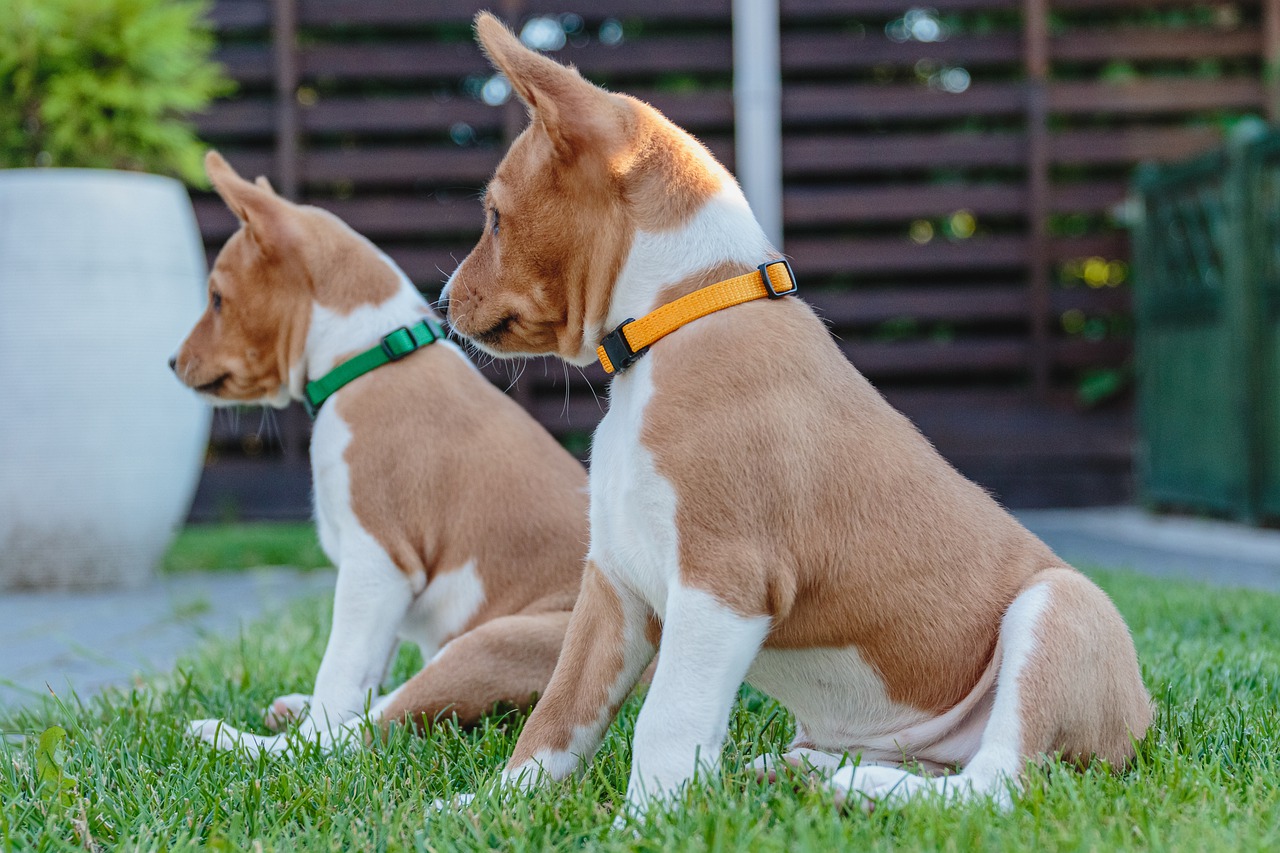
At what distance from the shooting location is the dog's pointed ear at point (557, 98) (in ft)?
6.50

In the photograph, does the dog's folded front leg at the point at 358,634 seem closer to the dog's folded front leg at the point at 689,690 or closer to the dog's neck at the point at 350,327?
the dog's neck at the point at 350,327

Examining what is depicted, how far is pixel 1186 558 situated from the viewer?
5719 mm

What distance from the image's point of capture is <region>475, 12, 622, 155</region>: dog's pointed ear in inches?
78.0

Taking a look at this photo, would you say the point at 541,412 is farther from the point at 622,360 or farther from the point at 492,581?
the point at 622,360

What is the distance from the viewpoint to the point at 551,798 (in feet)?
6.34

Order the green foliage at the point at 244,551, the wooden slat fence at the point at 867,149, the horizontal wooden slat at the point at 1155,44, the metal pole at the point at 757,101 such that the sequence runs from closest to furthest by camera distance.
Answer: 1. the green foliage at the point at 244,551
2. the metal pole at the point at 757,101
3. the wooden slat fence at the point at 867,149
4. the horizontal wooden slat at the point at 1155,44

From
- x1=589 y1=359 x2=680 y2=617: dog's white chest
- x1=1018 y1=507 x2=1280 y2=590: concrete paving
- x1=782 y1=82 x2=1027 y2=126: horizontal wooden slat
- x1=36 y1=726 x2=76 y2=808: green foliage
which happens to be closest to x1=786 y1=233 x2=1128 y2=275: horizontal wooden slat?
x1=782 y1=82 x2=1027 y2=126: horizontal wooden slat

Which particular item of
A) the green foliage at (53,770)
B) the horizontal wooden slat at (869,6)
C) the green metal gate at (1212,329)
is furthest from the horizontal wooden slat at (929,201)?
the green foliage at (53,770)

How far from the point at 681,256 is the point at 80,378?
12.0 feet

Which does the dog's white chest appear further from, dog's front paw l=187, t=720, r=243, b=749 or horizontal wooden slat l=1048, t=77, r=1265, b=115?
horizontal wooden slat l=1048, t=77, r=1265, b=115

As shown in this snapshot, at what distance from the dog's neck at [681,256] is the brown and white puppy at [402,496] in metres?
0.77

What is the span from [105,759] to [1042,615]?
1685mm

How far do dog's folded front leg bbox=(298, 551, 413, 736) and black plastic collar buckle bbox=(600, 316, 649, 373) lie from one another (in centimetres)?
85

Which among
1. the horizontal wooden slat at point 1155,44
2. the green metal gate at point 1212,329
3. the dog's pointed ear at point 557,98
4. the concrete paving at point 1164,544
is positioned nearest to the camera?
the dog's pointed ear at point 557,98
